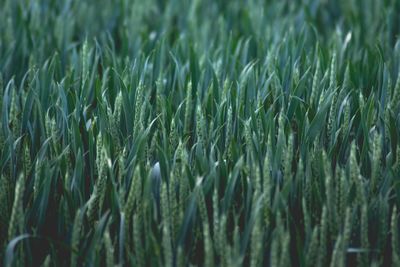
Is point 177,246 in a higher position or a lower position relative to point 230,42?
lower

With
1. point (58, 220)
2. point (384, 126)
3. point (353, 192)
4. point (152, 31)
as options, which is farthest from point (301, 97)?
point (152, 31)

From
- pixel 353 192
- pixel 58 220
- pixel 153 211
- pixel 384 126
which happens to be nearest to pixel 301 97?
pixel 384 126

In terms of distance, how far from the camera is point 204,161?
6.22 ft

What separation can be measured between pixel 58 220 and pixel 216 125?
62 centimetres

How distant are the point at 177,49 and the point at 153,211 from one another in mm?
1143

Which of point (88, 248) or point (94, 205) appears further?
point (94, 205)

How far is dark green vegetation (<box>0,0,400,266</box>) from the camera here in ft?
5.58

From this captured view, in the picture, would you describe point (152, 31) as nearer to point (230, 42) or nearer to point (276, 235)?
point (230, 42)

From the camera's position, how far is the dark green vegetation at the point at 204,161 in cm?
170

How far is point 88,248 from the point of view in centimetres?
173

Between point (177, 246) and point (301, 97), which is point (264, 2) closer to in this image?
point (301, 97)

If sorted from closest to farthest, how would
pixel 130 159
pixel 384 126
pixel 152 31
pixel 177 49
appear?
1. pixel 130 159
2. pixel 384 126
3. pixel 177 49
4. pixel 152 31

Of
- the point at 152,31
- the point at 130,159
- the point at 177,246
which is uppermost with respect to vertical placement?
the point at 152,31

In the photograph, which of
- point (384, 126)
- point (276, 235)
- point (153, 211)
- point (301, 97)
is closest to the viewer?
point (276, 235)
